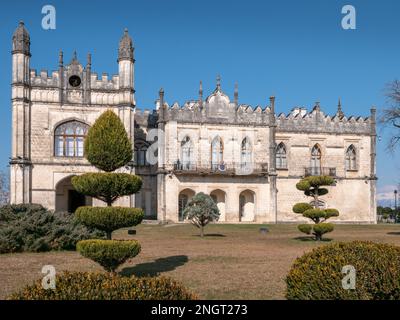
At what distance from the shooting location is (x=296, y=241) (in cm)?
2817

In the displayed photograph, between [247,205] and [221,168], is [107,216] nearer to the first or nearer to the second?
[221,168]

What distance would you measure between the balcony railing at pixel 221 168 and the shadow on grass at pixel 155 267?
26.2 meters

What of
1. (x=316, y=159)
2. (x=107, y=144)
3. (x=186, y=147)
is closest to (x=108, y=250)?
(x=107, y=144)

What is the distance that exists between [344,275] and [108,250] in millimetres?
6848

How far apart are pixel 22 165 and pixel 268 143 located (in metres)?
21.2

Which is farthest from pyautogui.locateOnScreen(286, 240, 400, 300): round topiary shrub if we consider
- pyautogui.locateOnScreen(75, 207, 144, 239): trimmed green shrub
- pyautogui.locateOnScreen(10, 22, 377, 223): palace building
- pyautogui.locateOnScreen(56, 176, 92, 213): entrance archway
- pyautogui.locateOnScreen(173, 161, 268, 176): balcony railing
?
pyautogui.locateOnScreen(173, 161, 268, 176): balcony railing

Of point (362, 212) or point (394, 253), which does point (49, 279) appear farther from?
point (362, 212)

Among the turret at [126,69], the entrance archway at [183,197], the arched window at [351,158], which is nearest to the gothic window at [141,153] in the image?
the entrance archway at [183,197]

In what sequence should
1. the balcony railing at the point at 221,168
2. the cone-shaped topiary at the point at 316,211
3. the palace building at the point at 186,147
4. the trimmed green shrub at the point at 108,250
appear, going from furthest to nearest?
1. the balcony railing at the point at 221,168
2. the palace building at the point at 186,147
3. the cone-shaped topiary at the point at 316,211
4. the trimmed green shrub at the point at 108,250

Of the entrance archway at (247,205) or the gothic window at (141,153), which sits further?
the entrance archway at (247,205)

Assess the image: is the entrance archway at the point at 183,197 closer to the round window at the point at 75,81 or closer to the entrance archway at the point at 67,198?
the entrance archway at the point at 67,198

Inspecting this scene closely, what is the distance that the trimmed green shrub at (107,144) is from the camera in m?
15.2

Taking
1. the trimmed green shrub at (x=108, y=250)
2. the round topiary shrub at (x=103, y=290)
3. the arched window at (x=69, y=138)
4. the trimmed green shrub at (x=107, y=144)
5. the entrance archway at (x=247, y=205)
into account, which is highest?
the arched window at (x=69, y=138)

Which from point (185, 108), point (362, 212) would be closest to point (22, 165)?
point (185, 108)
